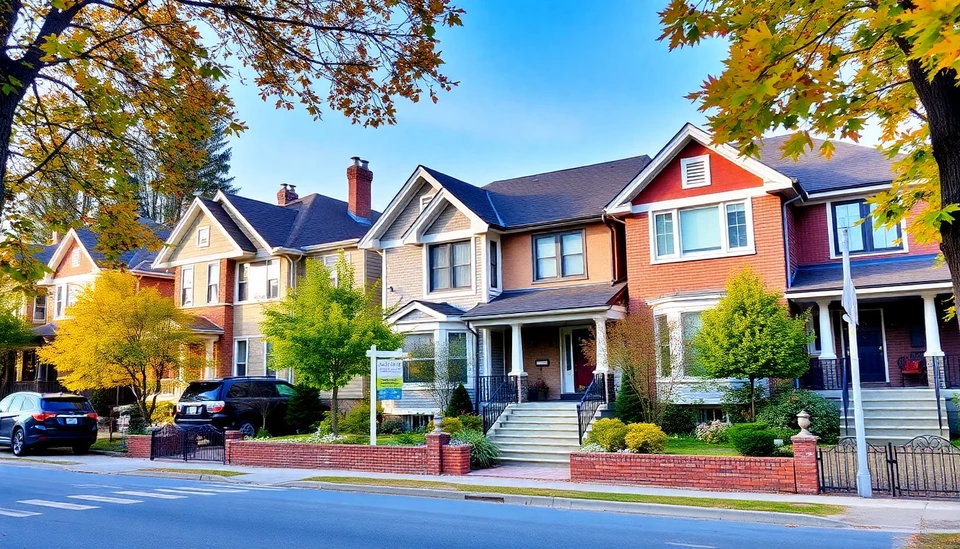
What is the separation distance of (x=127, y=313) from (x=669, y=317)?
17.4 m

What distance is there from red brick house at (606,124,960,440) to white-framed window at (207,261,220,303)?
1723 centimetres

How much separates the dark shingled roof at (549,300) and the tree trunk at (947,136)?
47.0 feet

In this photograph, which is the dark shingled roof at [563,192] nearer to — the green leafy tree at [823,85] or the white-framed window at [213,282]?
the white-framed window at [213,282]

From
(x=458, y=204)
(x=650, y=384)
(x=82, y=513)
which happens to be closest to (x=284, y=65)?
(x=82, y=513)

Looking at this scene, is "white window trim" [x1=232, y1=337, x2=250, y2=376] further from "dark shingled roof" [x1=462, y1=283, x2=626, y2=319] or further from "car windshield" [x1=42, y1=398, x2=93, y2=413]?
"dark shingled roof" [x1=462, y1=283, x2=626, y2=319]

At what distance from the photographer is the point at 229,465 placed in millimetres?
19078

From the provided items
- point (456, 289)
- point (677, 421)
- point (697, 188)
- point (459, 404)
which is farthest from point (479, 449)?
point (697, 188)

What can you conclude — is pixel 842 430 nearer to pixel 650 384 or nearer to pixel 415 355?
pixel 650 384

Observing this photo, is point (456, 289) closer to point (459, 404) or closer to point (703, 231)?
point (459, 404)

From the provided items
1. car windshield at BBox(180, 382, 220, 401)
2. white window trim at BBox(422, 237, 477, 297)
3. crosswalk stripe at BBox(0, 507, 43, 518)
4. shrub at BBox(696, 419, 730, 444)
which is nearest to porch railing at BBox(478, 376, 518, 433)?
white window trim at BBox(422, 237, 477, 297)

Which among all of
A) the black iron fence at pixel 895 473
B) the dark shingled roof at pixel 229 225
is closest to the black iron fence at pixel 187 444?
the dark shingled roof at pixel 229 225

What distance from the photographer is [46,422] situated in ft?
72.3

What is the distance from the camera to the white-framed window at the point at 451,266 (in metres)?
25.3

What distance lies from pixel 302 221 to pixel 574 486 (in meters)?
21.1
